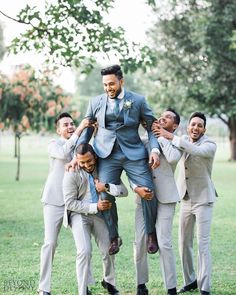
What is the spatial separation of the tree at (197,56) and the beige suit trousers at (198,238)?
79.5 feet

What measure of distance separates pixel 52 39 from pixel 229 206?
7090mm

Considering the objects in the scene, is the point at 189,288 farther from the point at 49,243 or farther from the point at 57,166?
the point at 57,166

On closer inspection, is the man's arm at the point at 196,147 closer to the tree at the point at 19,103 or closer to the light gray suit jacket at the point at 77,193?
the light gray suit jacket at the point at 77,193

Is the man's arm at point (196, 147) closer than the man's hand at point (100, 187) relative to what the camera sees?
No

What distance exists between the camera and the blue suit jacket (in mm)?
6340

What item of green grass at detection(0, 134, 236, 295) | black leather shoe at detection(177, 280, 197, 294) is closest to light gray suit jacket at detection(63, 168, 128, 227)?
green grass at detection(0, 134, 236, 295)

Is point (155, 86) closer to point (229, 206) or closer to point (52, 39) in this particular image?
point (229, 206)

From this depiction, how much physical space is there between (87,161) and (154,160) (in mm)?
652

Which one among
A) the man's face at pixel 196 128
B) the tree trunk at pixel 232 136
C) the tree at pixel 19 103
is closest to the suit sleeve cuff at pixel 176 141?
the man's face at pixel 196 128

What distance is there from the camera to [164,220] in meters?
6.50

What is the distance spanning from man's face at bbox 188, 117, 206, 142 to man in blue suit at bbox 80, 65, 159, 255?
A: 64cm

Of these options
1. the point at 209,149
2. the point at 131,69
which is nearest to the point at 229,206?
the point at 131,69

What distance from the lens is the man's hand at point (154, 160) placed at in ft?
20.5

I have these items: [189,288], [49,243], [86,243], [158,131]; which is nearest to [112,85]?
[158,131]
